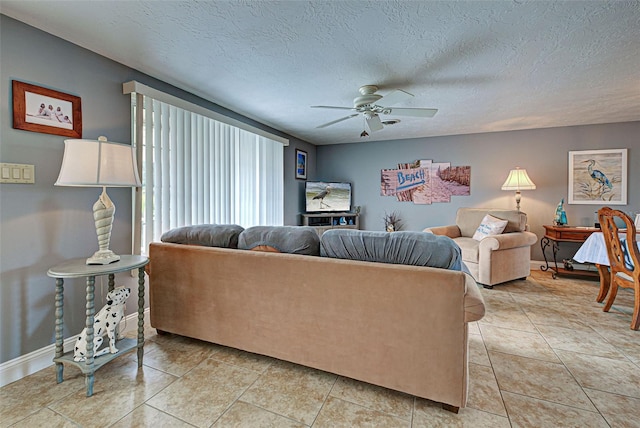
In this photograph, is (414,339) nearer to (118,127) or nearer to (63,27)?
(118,127)

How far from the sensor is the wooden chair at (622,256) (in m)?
2.27

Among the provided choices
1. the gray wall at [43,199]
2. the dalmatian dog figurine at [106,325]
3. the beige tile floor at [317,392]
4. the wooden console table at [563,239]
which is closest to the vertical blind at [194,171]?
the gray wall at [43,199]

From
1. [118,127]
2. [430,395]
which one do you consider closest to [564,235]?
[430,395]

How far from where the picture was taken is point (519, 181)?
409 cm

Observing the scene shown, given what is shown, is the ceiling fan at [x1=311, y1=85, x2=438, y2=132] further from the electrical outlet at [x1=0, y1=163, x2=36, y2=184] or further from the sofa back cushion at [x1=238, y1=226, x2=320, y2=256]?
the electrical outlet at [x1=0, y1=163, x2=36, y2=184]

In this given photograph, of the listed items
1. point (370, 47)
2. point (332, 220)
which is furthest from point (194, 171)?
point (332, 220)

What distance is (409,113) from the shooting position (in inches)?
107

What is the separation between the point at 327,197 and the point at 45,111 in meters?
3.91

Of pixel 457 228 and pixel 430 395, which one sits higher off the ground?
pixel 457 228

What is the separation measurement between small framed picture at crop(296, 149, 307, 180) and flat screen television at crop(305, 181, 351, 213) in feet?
0.83

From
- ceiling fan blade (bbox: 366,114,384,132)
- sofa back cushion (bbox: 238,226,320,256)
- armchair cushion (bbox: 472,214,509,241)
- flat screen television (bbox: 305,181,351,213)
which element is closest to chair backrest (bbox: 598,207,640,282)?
armchair cushion (bbox: 472,214,509,241)

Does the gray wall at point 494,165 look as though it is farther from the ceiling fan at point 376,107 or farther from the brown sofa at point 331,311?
the brown sofa at point 331,311

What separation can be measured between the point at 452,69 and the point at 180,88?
253 centimetres

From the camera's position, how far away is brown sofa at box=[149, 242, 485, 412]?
137cm
